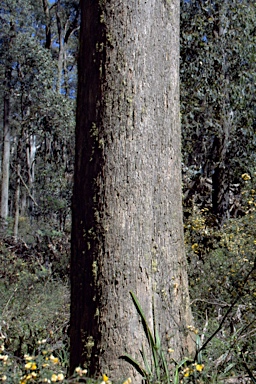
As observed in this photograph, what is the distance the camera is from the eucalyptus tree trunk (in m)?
2.44

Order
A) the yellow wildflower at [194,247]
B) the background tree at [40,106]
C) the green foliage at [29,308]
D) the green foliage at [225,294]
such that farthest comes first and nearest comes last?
the background tree at [40,106]
the yellow wildflower at [194,247]
the green foliage at [29,308]
the green foliage at [225,294]

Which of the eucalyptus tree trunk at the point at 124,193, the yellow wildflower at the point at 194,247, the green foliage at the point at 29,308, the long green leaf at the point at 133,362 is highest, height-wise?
the eucalyptus tree trunk at the point at 124,193

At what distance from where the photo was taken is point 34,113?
14.0 m

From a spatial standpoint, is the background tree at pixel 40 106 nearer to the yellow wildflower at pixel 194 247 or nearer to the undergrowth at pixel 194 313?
the undergrowth at pixel 194 313

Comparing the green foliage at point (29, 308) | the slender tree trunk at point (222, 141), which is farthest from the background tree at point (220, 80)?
the green foliage at point (29, 308)

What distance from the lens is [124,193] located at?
8.11ft

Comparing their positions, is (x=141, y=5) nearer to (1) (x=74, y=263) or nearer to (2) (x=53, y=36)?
(1) (x=74, y=263)

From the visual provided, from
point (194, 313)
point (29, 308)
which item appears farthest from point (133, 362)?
point (29, 308)

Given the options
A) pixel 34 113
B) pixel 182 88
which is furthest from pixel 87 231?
pixel 34 113

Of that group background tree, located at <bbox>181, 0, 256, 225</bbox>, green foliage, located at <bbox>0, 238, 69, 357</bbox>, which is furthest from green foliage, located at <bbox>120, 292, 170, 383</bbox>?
background tree, located at <bbox>181, 0, 256, 225</bbox>

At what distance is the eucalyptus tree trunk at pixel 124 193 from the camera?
2.44 metres

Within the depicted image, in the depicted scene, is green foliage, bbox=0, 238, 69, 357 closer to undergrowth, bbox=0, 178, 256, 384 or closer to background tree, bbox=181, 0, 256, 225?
undergrowth, bbox=0, 178, 256, 384

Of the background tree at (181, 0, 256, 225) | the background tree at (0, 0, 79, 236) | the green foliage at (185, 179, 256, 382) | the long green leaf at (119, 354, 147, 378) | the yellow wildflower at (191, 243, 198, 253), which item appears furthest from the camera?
the background tree at (0, 0, 79, 236)

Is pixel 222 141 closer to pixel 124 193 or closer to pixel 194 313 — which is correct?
pixel 194 313
